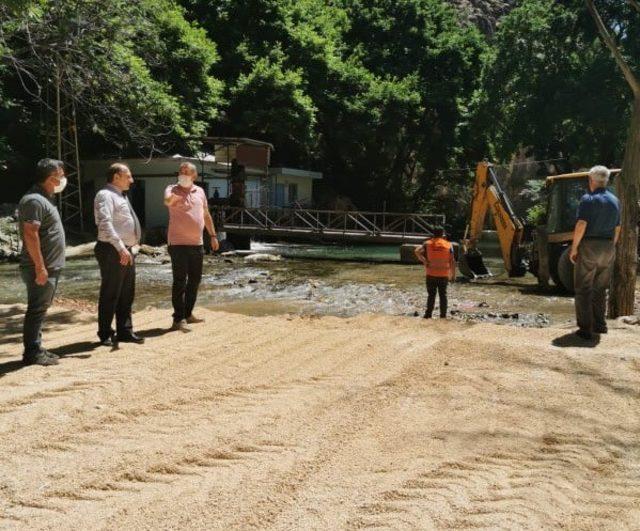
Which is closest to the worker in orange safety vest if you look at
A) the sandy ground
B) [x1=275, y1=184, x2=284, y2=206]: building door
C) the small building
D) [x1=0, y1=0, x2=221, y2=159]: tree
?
the sandy ground

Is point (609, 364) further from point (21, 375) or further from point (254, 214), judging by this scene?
point (254, 214)

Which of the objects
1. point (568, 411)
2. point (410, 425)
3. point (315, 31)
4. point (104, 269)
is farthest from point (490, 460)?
point (315, 31)

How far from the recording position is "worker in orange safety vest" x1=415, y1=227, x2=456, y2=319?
9.64 metres

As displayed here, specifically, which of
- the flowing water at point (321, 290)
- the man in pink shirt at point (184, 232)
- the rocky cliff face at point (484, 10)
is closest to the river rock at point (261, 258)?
the flowing water at point (321, 290)

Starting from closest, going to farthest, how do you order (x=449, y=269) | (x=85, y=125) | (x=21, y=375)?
(x=21, y=375) → (x=449, y=269) → (x=85, y=125)

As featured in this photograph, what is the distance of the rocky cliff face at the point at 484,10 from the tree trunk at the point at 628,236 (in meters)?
54.3

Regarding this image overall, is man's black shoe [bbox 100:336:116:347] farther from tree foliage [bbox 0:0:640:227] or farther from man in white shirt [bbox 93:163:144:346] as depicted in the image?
tree foliage [bbox 0:0:640:227]

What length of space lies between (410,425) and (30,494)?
7.13ft

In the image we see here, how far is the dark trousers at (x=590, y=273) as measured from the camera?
20.7ft

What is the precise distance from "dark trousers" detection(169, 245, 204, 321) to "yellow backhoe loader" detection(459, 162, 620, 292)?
642 centimetres

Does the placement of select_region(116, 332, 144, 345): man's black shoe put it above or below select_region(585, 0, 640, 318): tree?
below

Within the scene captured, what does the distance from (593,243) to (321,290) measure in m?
8.82

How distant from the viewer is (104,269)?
6266 mm

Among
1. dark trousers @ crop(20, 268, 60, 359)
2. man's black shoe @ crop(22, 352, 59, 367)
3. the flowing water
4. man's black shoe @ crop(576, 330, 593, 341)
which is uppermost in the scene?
dark trousers @ crop(20, 268, 60, 359)
